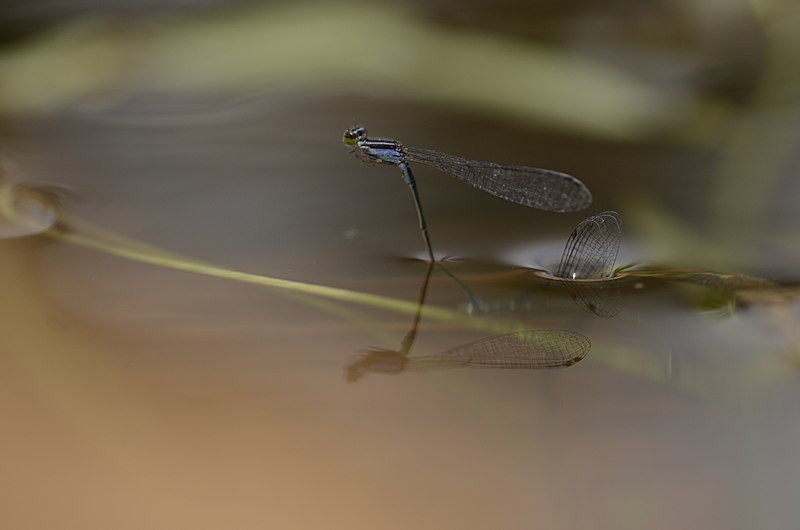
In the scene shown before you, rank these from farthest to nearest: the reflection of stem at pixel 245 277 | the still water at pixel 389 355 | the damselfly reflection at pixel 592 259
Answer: the damselfly reflection at pixel 592 259 → the reflection of stem at pixel 245 277 → the still water at pixel 389 355

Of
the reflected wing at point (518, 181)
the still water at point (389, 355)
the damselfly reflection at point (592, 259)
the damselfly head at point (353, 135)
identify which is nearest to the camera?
the still water at point (389, 355)

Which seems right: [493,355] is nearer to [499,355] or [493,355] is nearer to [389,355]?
[499,355]

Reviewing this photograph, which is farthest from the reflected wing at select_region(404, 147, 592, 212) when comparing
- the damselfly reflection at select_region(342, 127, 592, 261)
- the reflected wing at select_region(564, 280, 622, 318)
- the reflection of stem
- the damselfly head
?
the reflection of stem

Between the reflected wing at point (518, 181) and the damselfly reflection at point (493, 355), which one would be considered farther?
the reflected wing at point (518, 181)

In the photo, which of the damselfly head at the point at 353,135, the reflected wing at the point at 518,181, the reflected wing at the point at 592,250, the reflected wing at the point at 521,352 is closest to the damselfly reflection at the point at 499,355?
the reflected wing at the point at 521,352

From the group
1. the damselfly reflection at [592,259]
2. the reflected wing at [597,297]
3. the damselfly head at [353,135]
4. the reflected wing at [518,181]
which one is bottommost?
the reflected wing at [597,297]

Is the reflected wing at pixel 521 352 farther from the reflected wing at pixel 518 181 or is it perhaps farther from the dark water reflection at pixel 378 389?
the reflected wing at pixel 518 181

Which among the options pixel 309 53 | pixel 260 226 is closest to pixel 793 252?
pixel 260 226
